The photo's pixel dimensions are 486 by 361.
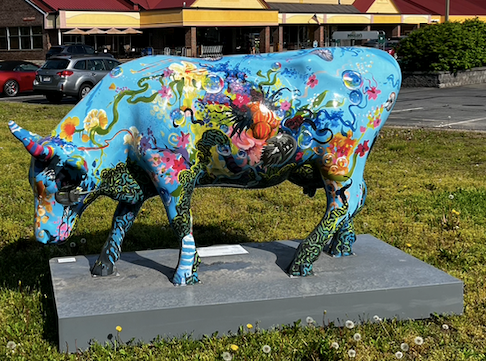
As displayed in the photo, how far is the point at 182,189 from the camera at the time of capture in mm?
4430

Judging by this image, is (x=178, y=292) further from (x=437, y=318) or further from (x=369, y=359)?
(x=437, y=318)

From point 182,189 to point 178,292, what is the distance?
2.25 ft

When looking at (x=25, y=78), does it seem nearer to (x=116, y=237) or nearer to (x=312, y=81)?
(x=116, y=237)

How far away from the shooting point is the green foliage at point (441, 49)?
22.2 metres

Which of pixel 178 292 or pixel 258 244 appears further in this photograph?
pixel 258 244

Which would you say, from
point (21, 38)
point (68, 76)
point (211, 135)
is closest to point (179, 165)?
point (211, 135)

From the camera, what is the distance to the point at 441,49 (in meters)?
21.9

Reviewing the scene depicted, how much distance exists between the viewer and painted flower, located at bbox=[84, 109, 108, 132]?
4.30 metres

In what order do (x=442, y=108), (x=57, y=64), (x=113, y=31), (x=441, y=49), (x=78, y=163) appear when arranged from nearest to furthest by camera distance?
(x=78, y=163) → (x=442, y=108) → (x=57, y=64) → (x=441, y=49) → (x=113, y=31)

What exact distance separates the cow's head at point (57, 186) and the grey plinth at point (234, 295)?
0.46 m

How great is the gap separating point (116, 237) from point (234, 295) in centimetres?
111

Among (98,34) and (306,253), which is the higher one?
(98,34)

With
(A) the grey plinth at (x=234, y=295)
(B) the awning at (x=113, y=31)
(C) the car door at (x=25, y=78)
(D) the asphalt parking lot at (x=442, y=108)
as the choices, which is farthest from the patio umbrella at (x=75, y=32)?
(A) the grey plinth at (x=234, y=295)

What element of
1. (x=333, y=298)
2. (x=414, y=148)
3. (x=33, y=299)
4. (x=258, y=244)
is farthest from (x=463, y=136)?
(x=33, y=299)
